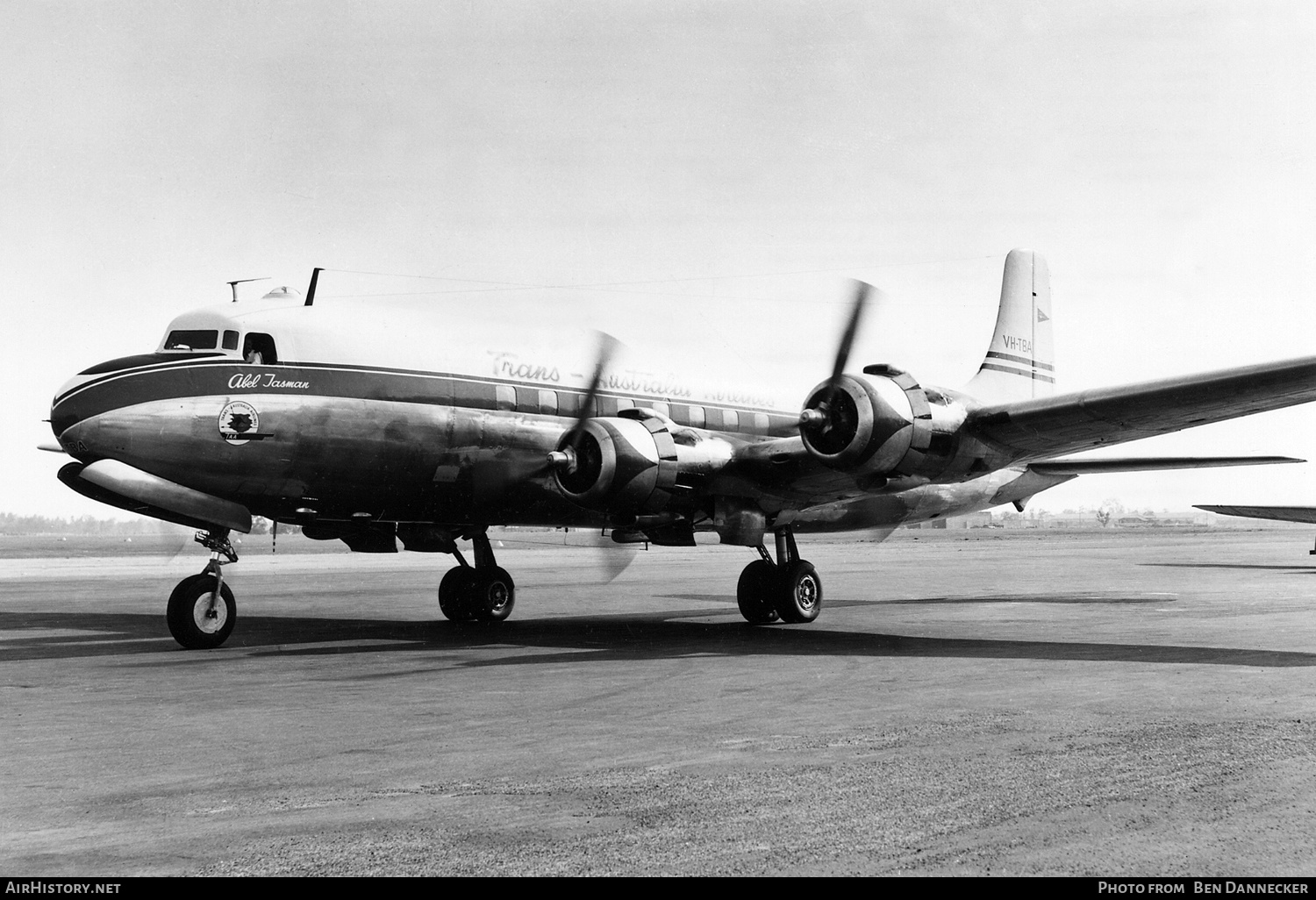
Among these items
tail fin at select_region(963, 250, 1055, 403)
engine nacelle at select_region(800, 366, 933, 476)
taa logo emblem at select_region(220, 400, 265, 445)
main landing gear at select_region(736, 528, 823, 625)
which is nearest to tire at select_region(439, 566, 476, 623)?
main landing gear at select_region(736, 528, 823, 625)

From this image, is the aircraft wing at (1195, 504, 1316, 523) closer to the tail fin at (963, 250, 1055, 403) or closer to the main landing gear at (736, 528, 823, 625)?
the tail fin at (963, 250, 1055, 403)

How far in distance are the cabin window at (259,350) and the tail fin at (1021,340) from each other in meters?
13.0

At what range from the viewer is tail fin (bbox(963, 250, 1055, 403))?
21875 millimetres

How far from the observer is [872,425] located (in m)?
13.8

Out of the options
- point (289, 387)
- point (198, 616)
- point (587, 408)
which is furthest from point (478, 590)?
point (289, 387)

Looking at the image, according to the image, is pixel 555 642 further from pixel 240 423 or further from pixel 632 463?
pixel 240 423

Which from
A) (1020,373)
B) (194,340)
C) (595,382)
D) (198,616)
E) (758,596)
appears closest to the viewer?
(198,616)

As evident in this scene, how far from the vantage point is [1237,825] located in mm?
5348

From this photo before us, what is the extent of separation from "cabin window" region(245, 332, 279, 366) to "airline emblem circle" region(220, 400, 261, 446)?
2.08 ft

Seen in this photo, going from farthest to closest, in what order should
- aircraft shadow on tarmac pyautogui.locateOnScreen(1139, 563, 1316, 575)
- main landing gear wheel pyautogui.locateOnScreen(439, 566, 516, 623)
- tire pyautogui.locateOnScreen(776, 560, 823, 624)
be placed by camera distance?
aircraft shadow on tarmac pyautogui.locateOnScreen(1139, 563, 1316, 575) → main landing gear wheel pyautogui.locateOnScreen(439, 566, 516, 623) → tire pyautogui.locateOnScreen(776, 560, 823, 624)

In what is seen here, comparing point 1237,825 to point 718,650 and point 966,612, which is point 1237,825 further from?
point 966,612

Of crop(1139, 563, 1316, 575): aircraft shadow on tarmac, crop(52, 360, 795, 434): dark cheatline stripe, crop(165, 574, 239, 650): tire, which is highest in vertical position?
crop(52, 360, 795, 434): dark cheatline stripe

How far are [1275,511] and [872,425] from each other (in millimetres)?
38571

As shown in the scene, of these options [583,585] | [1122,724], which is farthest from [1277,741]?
[583,585]
